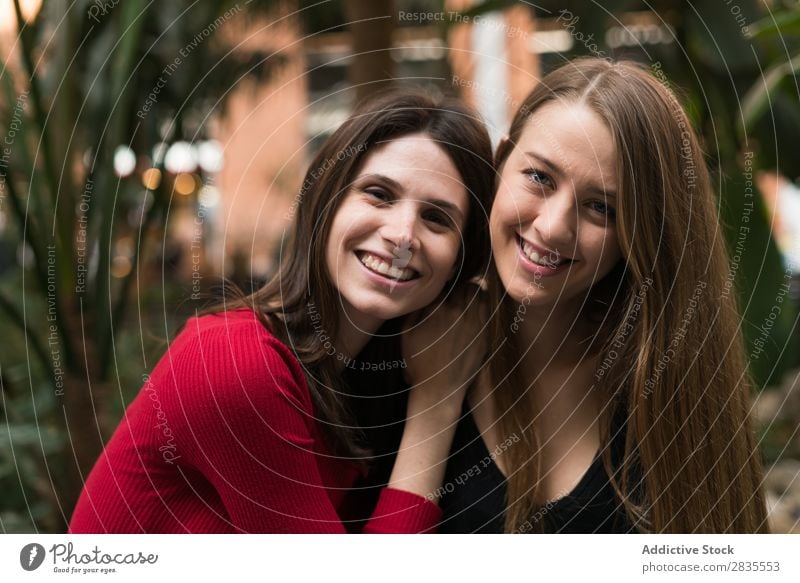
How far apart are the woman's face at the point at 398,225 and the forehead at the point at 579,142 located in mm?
70

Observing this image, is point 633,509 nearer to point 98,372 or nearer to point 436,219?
point 436,219

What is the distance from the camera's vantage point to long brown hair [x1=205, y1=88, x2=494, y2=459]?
593mm

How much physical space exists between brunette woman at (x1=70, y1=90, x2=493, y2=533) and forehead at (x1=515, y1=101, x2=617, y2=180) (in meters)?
0.05

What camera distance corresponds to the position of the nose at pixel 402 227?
1.88 ft

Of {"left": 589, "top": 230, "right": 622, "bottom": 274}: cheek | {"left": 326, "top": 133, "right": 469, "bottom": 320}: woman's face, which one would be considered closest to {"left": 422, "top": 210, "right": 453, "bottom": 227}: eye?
{"left": 326, "top": 133, "right": 469, "bottom": 320}: woman's face

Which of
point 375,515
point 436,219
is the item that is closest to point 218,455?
point 375,515

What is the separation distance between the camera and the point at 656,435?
2.03 feet

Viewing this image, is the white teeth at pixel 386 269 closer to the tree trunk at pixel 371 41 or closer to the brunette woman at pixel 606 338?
the brunette woman at pixel 606 338

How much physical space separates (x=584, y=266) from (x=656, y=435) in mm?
142

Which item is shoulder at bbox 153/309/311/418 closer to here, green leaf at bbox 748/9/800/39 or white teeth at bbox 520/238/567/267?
white teeth at bbox 520/238/567/267

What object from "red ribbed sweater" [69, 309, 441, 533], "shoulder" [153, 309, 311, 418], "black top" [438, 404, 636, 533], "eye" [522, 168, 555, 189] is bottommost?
"black top" [438, 404, 636, 533]

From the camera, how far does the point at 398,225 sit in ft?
1.89

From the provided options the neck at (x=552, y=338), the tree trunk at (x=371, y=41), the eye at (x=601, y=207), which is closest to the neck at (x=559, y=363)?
the neck at (x=552, y=338)
